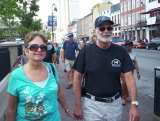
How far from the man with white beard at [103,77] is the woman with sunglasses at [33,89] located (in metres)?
0.50

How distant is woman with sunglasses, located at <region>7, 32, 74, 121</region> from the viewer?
2.51 m

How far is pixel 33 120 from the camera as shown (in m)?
2.54

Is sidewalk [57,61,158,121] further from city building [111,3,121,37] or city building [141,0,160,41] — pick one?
city building [111,3,121,37]

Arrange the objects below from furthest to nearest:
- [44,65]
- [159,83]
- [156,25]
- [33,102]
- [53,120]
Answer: [156,25], [159,83], [44,65], [53,120], [33,102]

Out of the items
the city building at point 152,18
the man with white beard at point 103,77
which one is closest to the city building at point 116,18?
the city building at point 152,18

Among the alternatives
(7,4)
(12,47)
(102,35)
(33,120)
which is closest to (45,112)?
(33,120)

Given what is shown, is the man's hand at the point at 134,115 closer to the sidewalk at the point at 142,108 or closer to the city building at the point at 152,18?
the sidewalk at the point at 142,108

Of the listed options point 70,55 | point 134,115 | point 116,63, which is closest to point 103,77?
point 116,63

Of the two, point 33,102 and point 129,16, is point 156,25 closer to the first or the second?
point 129,16

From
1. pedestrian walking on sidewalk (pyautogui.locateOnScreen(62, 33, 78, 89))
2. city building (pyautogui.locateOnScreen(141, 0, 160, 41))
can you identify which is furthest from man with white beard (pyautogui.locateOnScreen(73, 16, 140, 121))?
city building (pyautogui.locateOnScreen(141, 0, 160, 41))

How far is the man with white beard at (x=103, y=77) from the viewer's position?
3000 mm

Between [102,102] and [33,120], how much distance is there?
91cm

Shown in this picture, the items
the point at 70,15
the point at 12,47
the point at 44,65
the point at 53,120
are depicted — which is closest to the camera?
the point at 53,120

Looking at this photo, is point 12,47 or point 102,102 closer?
point 102,102
